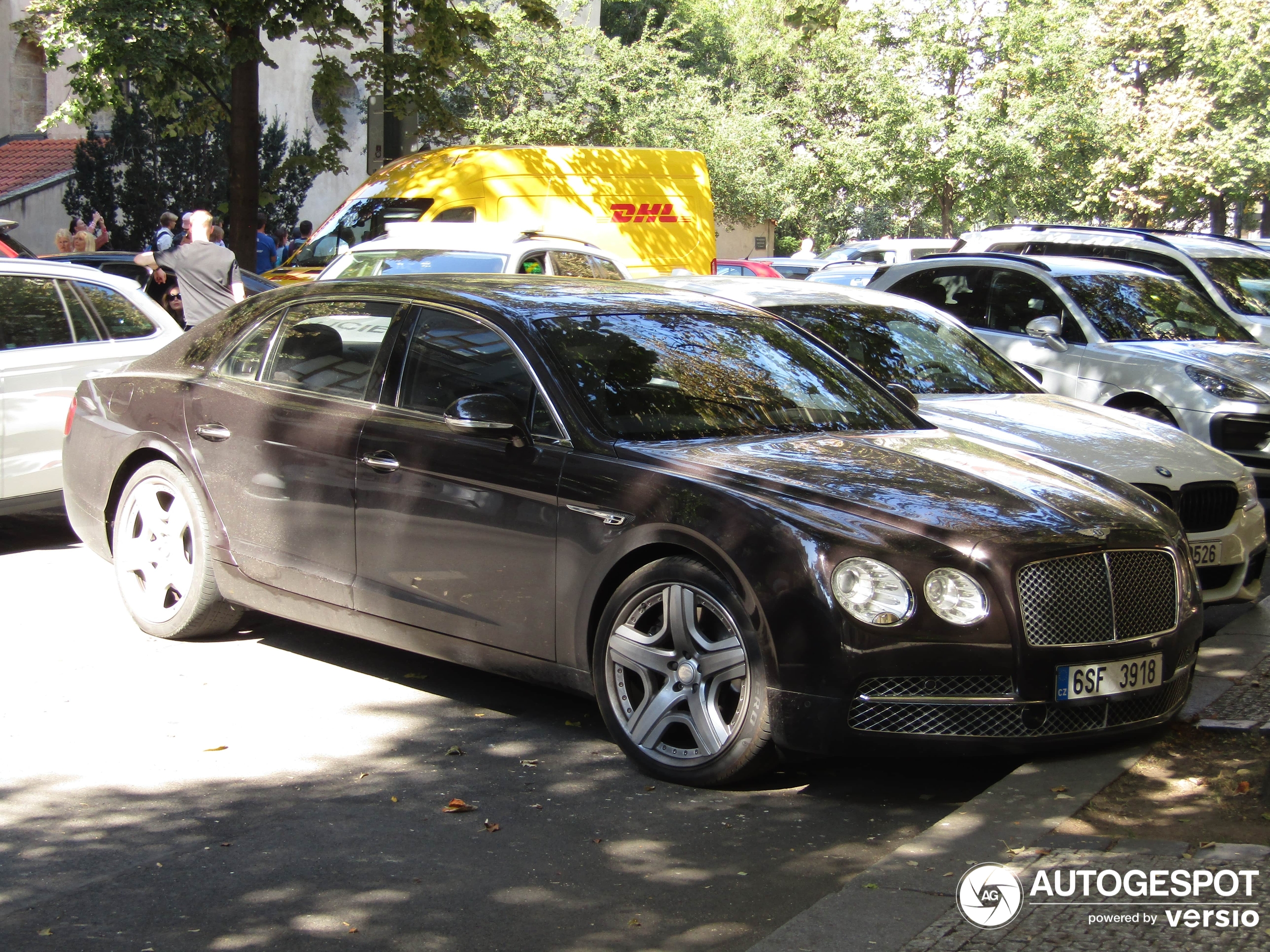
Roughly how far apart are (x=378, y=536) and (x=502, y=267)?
25.7ft

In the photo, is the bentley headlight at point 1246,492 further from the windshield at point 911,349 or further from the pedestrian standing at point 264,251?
the pedestrian standing at point 264,251

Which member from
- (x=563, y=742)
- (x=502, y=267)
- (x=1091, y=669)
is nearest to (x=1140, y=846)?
(x=1091, y=669)

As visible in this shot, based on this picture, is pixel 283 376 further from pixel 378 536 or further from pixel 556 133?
pixel 556 133

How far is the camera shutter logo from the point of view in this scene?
366 cm

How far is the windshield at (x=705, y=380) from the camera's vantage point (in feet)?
17.8

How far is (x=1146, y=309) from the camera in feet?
36.5

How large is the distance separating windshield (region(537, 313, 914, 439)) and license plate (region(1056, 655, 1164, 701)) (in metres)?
1.47

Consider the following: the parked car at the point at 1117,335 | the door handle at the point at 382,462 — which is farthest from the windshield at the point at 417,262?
the door handle at the point at 382,462

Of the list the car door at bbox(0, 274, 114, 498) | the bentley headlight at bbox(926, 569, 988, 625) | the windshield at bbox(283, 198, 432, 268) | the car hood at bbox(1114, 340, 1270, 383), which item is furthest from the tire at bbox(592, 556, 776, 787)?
the windshield at bbox(283, 198, 432, 268)

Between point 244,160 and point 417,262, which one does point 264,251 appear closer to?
point 244,160

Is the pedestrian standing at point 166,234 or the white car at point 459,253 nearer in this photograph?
the pedestrian standing at point 166,234

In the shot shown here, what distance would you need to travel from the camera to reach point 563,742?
213 inches

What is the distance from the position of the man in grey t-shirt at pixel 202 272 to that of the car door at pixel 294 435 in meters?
5.35

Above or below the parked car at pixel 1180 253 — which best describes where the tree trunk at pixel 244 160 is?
above
